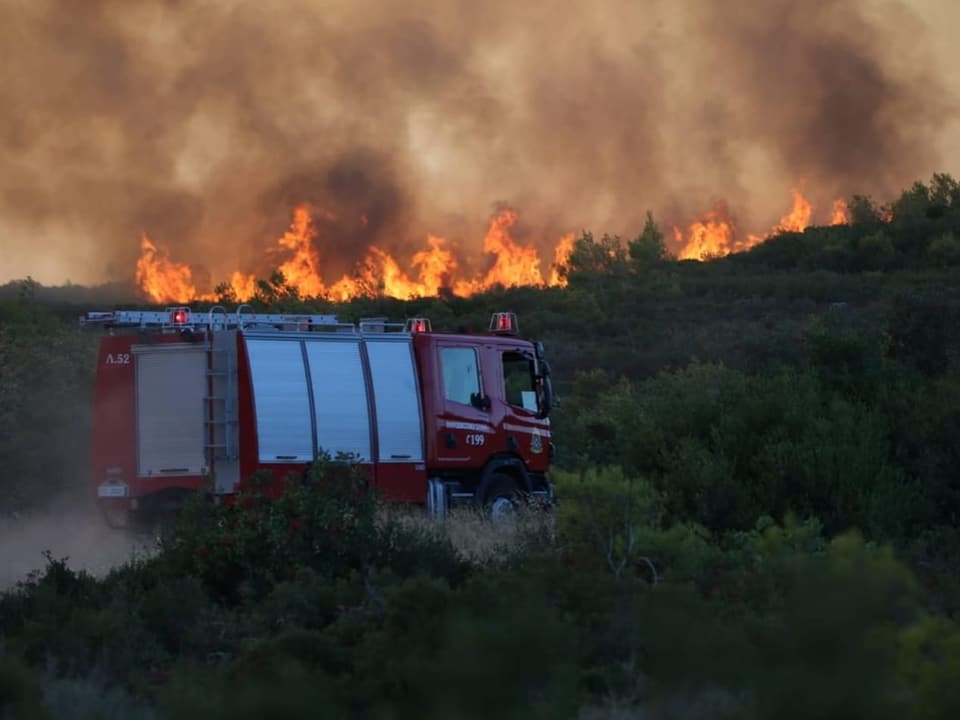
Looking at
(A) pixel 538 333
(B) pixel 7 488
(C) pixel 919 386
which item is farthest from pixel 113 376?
(A) pixel 538 333

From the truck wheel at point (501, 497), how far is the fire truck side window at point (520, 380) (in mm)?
972

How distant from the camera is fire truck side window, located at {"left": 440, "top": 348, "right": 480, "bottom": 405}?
1897 cm

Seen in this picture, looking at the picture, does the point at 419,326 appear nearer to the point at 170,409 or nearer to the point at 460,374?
the point at 460,374

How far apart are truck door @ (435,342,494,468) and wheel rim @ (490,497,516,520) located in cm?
49

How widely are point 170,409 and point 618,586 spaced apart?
9195 millimetres

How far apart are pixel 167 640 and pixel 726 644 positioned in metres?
5.88

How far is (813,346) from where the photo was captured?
56.6 ft

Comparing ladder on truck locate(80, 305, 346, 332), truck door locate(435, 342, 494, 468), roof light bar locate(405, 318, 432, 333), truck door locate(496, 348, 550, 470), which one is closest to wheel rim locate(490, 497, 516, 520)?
truck door locate(435, 342, 494, 468)

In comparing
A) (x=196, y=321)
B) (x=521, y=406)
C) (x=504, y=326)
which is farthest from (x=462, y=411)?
(x=196, y=321)

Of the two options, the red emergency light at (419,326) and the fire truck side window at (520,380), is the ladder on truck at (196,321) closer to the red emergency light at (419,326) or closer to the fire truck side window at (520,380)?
the red emergency light at (419,326)

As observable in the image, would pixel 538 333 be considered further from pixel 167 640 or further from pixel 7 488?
pixel 167 640

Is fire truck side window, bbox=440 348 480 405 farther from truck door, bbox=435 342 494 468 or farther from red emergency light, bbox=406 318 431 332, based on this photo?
red emergency light, bbox=406 318 431 332

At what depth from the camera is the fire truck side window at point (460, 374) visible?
1897cm

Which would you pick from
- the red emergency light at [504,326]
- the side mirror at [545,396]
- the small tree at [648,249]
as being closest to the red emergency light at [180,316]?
the red emergency light at [504,326]
